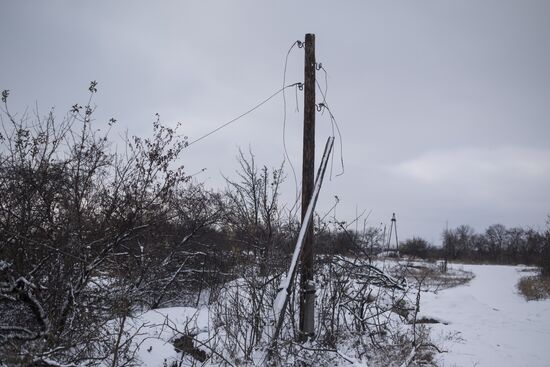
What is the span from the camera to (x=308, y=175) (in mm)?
6043

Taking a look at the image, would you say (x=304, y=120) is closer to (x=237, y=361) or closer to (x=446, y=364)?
(x=237, y=361)

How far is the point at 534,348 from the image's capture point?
8.37 metres

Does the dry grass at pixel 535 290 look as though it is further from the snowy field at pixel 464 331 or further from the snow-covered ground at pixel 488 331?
the snowy field at pixel 464 331

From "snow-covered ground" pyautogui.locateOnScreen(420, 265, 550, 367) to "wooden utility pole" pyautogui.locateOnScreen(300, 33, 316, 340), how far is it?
3.34 m

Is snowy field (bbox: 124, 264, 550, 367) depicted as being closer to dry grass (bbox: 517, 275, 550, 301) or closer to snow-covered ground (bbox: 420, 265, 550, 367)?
snow-covered ground (bbox: 420, 265, 550, 367)

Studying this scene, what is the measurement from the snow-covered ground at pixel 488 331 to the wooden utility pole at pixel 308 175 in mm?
3339

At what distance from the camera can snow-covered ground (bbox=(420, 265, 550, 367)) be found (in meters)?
7.38

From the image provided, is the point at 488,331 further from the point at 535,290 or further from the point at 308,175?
the point at 535,290

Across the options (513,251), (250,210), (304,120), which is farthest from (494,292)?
(513,251)

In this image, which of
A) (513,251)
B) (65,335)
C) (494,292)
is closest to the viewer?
(65,335)

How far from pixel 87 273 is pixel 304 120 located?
4.35 metres

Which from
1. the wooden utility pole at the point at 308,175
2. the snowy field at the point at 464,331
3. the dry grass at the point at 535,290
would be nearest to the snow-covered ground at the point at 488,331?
the snowy field at the point at 464,331

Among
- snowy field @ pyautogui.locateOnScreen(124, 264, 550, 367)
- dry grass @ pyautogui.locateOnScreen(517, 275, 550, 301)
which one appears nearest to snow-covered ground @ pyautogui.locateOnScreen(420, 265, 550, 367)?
snowy field @ pyautogui.locateOnScreen(124, 264, 550, 367)

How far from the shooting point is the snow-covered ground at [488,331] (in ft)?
24.2
